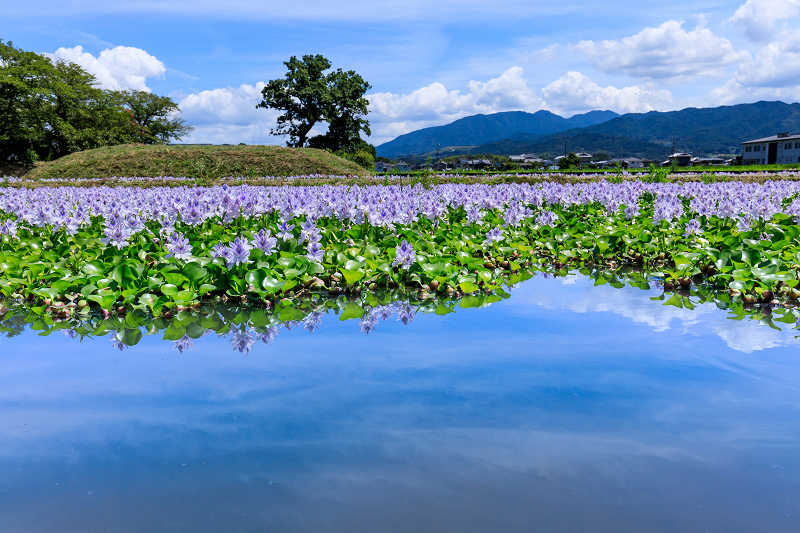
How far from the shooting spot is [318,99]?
50.1 m

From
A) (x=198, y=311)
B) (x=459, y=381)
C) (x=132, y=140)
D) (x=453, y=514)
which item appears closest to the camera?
(x=453, y=514)

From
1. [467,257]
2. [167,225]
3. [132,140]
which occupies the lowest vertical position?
[467,257]

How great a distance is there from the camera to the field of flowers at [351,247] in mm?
5008

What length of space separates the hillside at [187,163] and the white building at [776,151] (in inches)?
2796

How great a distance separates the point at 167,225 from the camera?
6.01m

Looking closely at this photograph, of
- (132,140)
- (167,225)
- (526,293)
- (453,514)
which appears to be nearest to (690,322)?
(526,293)

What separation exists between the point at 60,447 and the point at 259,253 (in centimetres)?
295

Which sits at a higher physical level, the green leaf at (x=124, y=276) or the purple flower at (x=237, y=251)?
the purple flower at (x=237, y=251)

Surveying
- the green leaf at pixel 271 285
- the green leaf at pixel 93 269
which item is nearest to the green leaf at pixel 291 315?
the green leaf at pixel 271 285

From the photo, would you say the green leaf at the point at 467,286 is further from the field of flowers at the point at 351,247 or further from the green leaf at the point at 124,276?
the green leaf at the point at 124,276

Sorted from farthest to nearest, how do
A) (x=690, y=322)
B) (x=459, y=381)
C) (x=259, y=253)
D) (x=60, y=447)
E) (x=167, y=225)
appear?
(x=167, y=225), (x=259, y=253), (x=690, y=322), (x=459, y=381), (x=60, y=447)

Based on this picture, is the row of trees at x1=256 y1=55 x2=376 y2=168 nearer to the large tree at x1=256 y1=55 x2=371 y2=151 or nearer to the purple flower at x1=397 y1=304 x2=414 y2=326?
the large tree at x1=256 y1=55 x2=371 y2=151

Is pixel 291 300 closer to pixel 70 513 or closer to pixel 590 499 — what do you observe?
pixel 70 513

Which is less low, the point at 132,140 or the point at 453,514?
the point at 132,140
